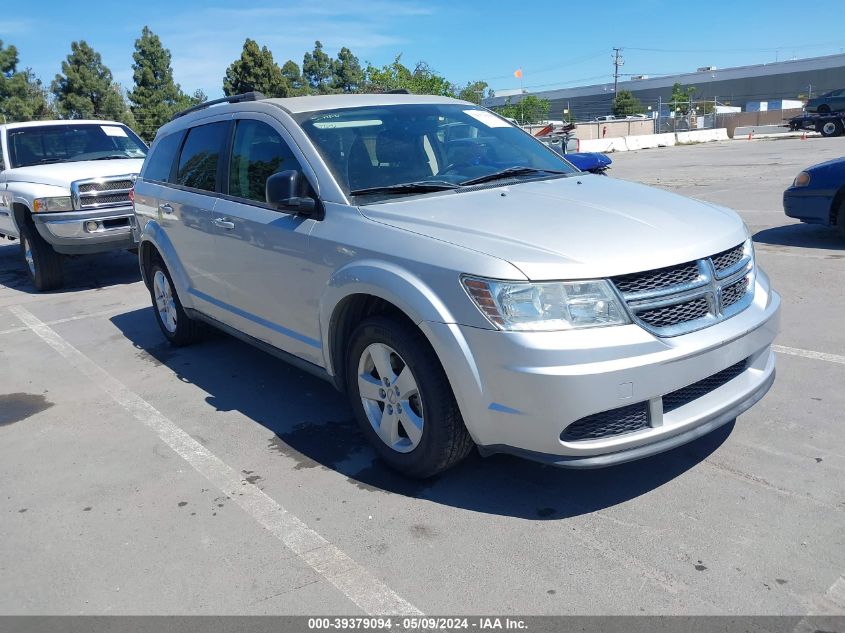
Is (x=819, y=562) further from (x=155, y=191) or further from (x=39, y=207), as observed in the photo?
(x=39, y=207)

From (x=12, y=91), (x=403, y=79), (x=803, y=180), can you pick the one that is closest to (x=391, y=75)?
(x=403, y=79)

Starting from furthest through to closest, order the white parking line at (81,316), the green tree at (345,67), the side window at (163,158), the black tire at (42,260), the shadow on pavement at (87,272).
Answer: the green tree at (345,67) → the shadow on pavement at (87,272) → the black tire at (42,260) → the white parking line at (81,316) → the side window at (163,158)

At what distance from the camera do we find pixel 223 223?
4.87 meters

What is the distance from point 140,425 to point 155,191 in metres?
2.14

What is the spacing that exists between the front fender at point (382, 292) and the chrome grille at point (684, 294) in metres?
0.79

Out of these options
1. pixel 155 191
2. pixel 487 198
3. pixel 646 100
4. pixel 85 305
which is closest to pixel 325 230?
pixel 487 198

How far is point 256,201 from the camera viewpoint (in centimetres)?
461

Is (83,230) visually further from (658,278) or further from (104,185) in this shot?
(658,278)

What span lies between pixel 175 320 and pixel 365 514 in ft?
11.2

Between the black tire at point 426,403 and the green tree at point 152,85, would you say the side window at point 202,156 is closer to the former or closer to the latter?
the black tire at point 426,403

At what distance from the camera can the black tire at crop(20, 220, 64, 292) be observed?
30.1ft

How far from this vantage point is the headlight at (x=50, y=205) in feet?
28.7

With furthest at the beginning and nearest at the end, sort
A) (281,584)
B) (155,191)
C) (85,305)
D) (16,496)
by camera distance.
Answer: (85,305) → (155,191) → (16,496) → (281,584)

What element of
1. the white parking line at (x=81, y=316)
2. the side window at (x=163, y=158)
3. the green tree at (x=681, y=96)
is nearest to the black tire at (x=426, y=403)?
the side window at (x=163, y=158)
